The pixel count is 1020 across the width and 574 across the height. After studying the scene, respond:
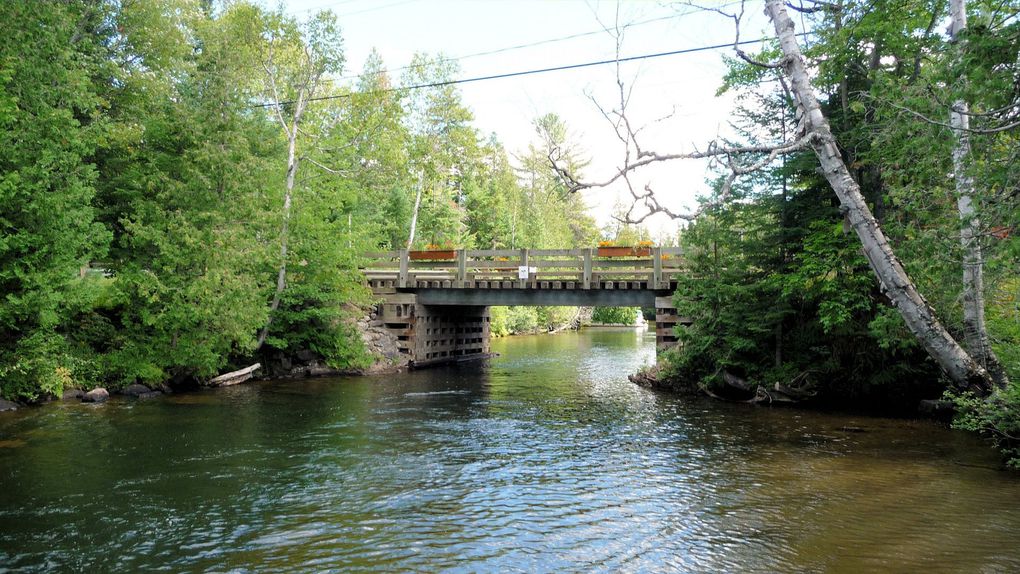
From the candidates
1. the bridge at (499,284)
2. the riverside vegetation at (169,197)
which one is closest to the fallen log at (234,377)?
the riverside vegetation at (169,197)

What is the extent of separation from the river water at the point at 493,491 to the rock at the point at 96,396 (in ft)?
3.63

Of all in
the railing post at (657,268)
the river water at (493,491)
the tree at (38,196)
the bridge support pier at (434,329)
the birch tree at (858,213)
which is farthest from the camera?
the bridge support pier at (434,329)

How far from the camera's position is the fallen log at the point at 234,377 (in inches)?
750

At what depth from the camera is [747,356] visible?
17547 millimetres

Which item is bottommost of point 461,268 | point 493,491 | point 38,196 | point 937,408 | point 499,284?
point 493,491

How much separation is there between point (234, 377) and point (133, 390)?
3038 millimetres

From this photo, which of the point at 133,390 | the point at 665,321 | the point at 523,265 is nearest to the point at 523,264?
the point at 523,265

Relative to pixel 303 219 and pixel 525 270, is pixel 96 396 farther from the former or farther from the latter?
pixel 525 270

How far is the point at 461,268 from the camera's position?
2448 cm

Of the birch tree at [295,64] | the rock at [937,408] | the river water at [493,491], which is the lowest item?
the river water at [493,491]

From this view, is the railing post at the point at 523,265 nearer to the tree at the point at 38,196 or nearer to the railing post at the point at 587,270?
the railing post at the point at 587,270

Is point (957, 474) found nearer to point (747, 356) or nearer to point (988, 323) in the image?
point (988, 323)

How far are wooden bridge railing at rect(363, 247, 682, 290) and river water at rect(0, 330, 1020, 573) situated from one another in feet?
21.6

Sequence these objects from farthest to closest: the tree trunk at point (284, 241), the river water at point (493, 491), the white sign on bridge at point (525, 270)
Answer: the white sign on bridge at point (525, 270) → the tree trunk at point (284, 241) → the river water at point (493, 491)
